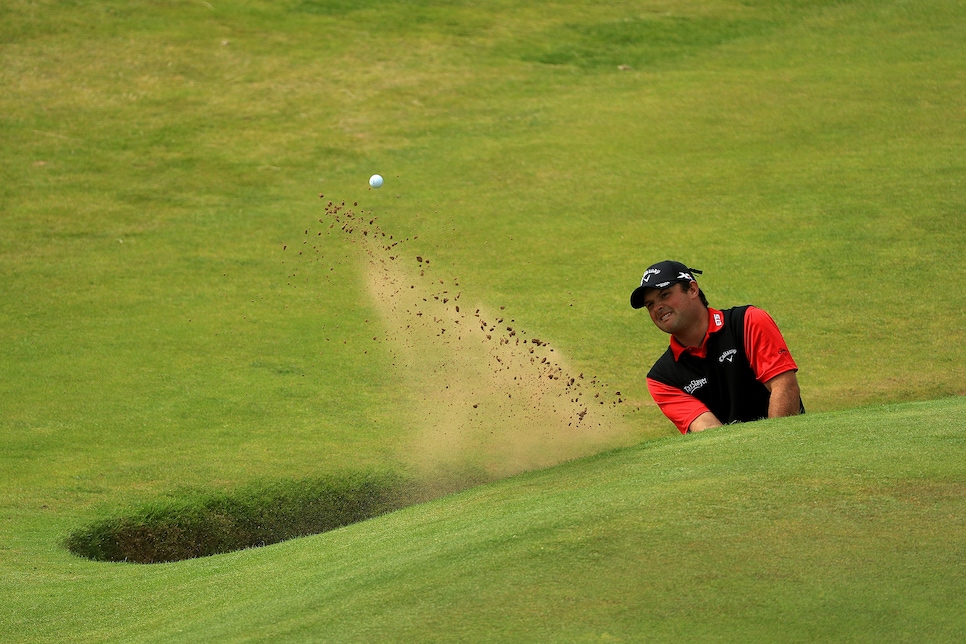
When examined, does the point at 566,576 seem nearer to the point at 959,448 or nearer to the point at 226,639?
the point at 226,639

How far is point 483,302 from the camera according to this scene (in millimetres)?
10391

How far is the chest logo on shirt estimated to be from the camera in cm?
651

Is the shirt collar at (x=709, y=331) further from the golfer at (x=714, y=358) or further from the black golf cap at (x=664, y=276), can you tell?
the black golf cap at (x=664, y=276)

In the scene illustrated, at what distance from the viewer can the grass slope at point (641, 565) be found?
3.70m

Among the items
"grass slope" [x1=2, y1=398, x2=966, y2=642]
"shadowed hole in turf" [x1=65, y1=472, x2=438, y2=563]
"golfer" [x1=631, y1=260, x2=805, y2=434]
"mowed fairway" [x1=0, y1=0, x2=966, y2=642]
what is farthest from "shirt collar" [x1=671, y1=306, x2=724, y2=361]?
"shadowed hole in turf" [x1=65, y1=472, x2=438, y2=563]

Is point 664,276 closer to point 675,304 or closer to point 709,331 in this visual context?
point 675,304

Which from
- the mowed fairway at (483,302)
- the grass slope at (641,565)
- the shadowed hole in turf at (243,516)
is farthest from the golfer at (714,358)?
the shadowed hole in turf at (243,516)

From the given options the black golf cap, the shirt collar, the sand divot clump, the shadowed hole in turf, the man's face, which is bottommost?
the shadowed hole in turf

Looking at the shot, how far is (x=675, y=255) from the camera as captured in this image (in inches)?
439

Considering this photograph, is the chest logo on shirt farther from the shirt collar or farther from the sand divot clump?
the sand divot clump

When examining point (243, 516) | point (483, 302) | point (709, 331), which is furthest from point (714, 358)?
point (483, 302)

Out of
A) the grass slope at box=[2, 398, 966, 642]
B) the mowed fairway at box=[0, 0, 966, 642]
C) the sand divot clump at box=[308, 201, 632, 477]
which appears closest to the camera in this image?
the grass slope at box=[2, 398, 966, 642]

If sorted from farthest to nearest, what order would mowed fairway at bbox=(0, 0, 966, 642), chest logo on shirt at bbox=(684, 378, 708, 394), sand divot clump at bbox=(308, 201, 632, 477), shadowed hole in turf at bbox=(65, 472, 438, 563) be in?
sand divot clump at bbox=(308, 201, 632, 477) → shadowed hole in turf at bbox=(65, 472, 438, 563) → chest logo on shirt at bbox=(684, 378, 708, 394) → mowed fairway at bbox=(0, 0, 966, 642)

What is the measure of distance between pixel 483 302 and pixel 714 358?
13.7ft
